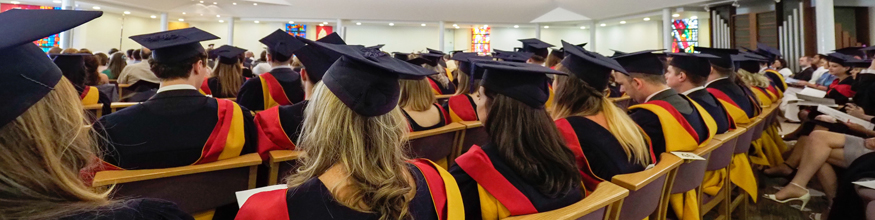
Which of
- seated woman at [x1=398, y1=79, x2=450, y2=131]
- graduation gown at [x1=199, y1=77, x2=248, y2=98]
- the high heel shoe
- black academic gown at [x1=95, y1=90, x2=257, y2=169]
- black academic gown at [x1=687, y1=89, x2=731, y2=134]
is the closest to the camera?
black academic gown at [x1=95, y1=90, x2=257, y2=169]

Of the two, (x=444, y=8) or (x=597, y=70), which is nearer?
(x=597, y=70)

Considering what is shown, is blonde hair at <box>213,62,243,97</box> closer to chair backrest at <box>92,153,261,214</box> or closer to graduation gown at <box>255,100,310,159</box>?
Answer: graduation gown at <box>255,100,310,159</box>

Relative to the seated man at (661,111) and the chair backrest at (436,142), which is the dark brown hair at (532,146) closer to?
the chair backrest at (436,142)

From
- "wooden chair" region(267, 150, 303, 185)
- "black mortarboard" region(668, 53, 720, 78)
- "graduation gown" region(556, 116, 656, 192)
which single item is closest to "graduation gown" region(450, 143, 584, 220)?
"graduation gown" region(556, 116, 656, 192)

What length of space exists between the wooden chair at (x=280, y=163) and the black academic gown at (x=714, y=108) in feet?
8.93

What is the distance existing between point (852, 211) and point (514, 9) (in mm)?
16137

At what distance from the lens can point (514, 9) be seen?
18047mm

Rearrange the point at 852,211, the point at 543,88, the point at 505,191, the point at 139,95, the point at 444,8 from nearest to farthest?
the point at 505,191 < the point at 543,88 < the point at 852,211 < the point at 139,95 < the point at 444,8

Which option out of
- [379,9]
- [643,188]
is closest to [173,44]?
[643,188]

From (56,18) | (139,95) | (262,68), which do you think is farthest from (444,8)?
(56,18)

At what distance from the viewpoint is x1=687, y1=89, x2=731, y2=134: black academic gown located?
3.01 metres

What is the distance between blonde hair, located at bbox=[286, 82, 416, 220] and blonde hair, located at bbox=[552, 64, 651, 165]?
1114mm

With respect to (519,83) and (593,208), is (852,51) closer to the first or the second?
(519,83)

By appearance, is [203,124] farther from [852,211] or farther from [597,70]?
[852,211]
